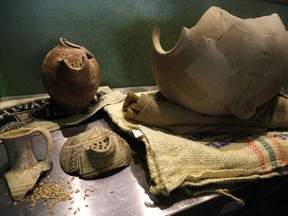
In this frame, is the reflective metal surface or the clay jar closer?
the reflective metal surface

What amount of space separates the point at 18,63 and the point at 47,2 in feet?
0.82

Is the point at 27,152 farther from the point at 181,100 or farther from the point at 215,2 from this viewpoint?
the point at 215,2

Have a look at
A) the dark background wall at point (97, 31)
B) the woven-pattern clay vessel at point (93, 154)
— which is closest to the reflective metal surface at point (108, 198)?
the woven-pattern clay vessel at point (93, 154)

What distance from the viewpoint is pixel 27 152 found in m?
0.59

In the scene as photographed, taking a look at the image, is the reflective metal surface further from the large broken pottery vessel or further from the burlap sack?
the large broken pottery vessel

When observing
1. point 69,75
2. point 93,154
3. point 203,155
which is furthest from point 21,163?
point 203,155

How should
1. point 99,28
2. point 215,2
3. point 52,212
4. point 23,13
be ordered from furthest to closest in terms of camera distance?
1. point 215,2
2. point 99,28
3. point 23,13
4. point 52,212

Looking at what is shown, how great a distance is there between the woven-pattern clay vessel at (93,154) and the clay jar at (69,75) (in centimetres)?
18

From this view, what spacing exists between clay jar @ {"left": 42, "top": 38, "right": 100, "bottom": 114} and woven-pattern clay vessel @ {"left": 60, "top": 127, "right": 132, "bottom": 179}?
7.3 inches

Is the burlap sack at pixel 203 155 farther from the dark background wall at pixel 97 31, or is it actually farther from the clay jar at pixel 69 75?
the dark background wall at pixel 97 31

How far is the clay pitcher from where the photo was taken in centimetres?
55

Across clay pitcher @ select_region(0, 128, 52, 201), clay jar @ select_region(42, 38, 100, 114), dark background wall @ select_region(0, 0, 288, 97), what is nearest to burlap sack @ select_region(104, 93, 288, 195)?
clay jar @ select_region(42, 38, 100, 114)

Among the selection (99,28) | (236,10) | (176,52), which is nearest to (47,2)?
(99,28)

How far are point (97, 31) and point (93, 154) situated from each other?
2.00 ft
